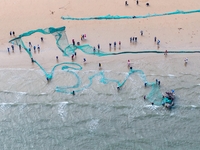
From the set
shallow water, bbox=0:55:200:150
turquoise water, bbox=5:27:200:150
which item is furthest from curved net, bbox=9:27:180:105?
shallow water, bbox=0:55:200:150

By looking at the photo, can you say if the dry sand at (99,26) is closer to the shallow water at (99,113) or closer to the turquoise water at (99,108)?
the turquoise water at (99,108)

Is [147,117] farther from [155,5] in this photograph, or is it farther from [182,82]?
[155,5]

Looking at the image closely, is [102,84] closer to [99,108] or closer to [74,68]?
[99,108]

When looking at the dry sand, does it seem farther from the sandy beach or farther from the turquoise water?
the turquoise water

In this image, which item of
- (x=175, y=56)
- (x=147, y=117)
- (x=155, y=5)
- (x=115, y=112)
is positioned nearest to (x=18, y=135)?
(x=115, y=112)

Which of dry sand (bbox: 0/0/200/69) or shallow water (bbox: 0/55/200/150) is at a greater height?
dry sand (bbox: 0/0/200/69)

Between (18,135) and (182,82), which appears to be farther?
(182,82)
